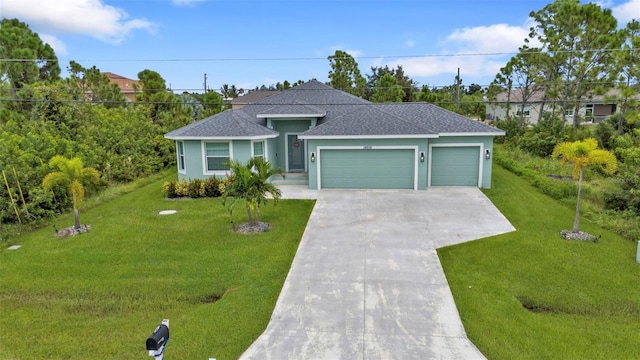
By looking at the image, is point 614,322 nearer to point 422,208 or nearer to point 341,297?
point 341,297

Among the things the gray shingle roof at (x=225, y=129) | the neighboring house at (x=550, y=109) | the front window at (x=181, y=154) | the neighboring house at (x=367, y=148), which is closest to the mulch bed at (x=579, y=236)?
the neighboring house at (x=367, y=148)

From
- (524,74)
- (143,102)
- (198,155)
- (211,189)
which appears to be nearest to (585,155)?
(211,189)

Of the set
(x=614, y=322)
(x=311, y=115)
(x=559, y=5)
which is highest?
(x=559, y=5)

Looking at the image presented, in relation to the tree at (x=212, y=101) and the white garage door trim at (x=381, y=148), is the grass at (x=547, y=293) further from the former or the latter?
the tree at (x=212, y=101)

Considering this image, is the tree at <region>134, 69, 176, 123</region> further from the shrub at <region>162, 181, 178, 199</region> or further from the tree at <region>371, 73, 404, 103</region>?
the tree at <region>371, 73, 404, 103</region>

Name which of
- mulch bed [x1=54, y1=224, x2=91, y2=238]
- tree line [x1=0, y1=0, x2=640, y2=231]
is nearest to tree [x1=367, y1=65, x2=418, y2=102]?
tree line [x1=0, y1=0, x2=640, y2=231]

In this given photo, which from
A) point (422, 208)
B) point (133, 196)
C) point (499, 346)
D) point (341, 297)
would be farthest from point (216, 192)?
point (499, 346)

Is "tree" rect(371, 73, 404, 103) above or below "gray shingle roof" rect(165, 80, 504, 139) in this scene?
above
